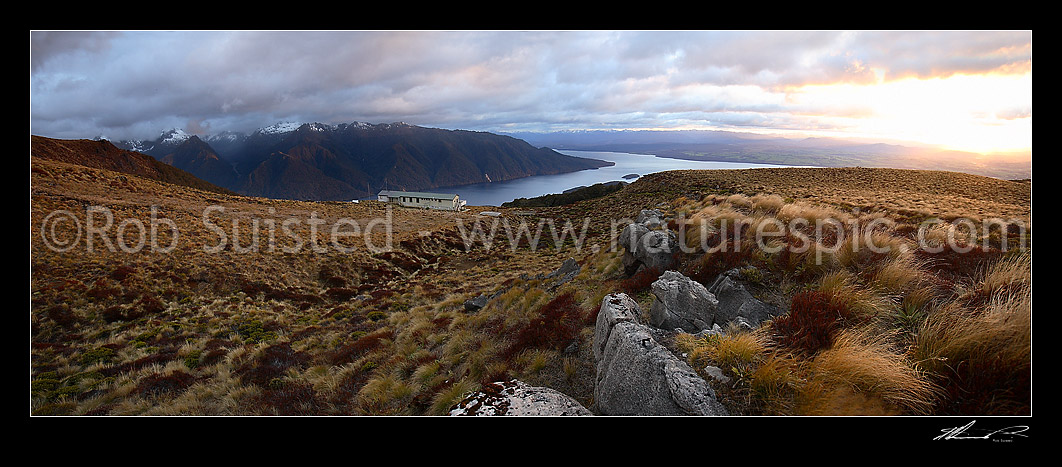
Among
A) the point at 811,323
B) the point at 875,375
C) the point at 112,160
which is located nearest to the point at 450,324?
the point at 811,323

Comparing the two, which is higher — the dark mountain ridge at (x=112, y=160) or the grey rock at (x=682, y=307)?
the dark mountain ridge at (x=112, y=160)

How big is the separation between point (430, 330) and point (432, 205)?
59.0 metres

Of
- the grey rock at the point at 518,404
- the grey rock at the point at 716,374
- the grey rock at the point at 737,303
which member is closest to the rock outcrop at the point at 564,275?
the grey rock at the point at 737,303

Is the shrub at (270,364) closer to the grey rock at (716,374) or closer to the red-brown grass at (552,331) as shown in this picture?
the red-brown grass at (552,331)

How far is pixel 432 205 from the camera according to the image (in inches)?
2569

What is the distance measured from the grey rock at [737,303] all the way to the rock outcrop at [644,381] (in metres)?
1.48

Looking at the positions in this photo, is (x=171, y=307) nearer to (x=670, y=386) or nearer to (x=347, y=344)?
(x=347, y=344)

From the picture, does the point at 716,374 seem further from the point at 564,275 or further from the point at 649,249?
the point at 564,275
